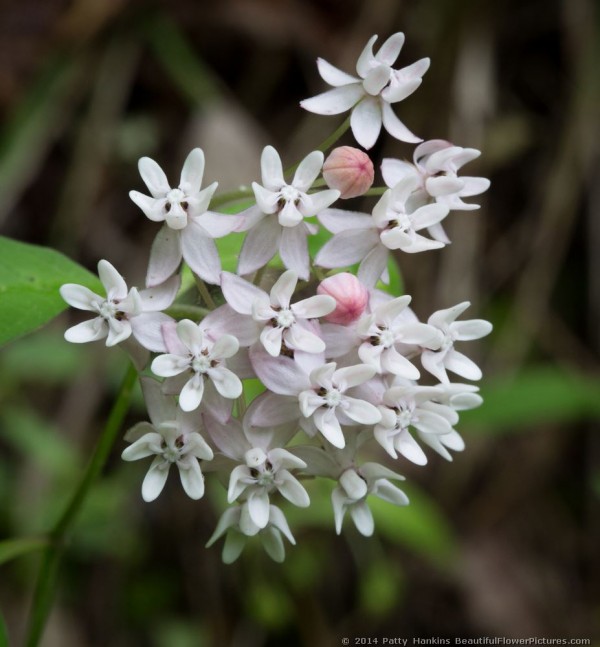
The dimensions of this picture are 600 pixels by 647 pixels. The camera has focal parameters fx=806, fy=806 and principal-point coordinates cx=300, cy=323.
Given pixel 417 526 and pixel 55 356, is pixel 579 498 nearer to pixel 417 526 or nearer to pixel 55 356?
pixel 417 526

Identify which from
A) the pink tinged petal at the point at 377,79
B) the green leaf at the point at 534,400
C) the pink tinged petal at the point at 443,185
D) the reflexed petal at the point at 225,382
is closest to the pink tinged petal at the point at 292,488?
the reflexed petal at the point at 225,382

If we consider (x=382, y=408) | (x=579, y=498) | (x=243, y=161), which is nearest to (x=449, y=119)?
(x=243, y=161)

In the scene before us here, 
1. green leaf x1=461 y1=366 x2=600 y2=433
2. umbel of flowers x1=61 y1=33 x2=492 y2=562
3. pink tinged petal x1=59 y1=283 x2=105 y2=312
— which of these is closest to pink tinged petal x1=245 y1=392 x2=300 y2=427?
umbel of flowers x1=61 y1=33 x2=492 y2=562

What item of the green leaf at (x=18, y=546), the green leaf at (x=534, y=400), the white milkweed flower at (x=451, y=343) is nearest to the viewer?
the white milkweed flower at (x=451, y=343)

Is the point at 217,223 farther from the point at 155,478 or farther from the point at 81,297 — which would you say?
the point at 155,478

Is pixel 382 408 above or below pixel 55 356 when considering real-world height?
above

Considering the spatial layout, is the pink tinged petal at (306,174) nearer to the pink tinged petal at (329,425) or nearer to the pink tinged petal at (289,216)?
the pink tinged petal at (289,216)

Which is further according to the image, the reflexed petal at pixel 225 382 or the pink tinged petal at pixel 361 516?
the pink tinged petal at pixel 361 516
